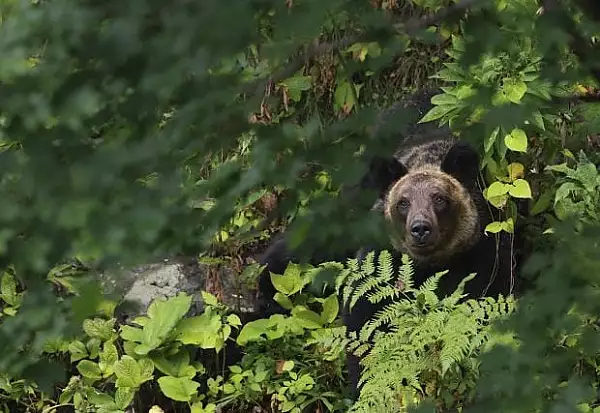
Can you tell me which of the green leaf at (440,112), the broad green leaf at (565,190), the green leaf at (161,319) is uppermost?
the green leaf at (440,112)

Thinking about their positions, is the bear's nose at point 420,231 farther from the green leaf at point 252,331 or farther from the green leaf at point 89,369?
the green leaf at point 89,369

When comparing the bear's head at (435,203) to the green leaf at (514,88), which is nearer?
the green leaf at (514,88)

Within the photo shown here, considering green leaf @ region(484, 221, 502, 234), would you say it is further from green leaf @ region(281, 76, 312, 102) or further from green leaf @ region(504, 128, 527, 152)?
green leaf @ region(281, 76, 312, 102)

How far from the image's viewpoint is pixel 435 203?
241 inches

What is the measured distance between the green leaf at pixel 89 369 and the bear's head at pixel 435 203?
73.5 inches

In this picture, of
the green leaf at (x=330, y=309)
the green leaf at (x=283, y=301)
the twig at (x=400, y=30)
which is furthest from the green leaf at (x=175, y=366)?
the twig at (x=400, y=30)

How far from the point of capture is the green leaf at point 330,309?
19.4ft

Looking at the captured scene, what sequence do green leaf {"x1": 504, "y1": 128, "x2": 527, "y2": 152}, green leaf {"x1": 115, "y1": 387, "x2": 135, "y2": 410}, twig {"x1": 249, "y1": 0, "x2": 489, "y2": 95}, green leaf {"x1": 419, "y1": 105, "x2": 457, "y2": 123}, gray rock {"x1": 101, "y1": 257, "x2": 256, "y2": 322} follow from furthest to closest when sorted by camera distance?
gray rock {"x1": 101, "y1": 257, "x2": 256, "y2": 322}, green leaf {"x1": 115, "y1": 387, "x2": 135, "y2": 410}, green leaf {"x1": 419, "y1": 105, "x2": 457, "y2": 123}, green leaf {"x1": 504, "y1": 128, "x2": 527, "y2": 152}, twig {"x1": 249, "y1": 0, "x2": 489, "y2": 95}

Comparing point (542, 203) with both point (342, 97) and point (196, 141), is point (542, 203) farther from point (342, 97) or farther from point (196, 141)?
point (196, 141)

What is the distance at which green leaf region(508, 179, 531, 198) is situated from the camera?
5555 mm

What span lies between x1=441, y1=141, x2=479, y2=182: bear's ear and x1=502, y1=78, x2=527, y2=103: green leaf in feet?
2.56

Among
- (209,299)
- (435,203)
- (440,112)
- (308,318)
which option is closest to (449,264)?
(435,203)

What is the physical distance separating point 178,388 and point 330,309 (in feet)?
3.31

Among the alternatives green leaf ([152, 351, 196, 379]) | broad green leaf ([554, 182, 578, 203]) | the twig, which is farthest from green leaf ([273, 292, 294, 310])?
the twig
